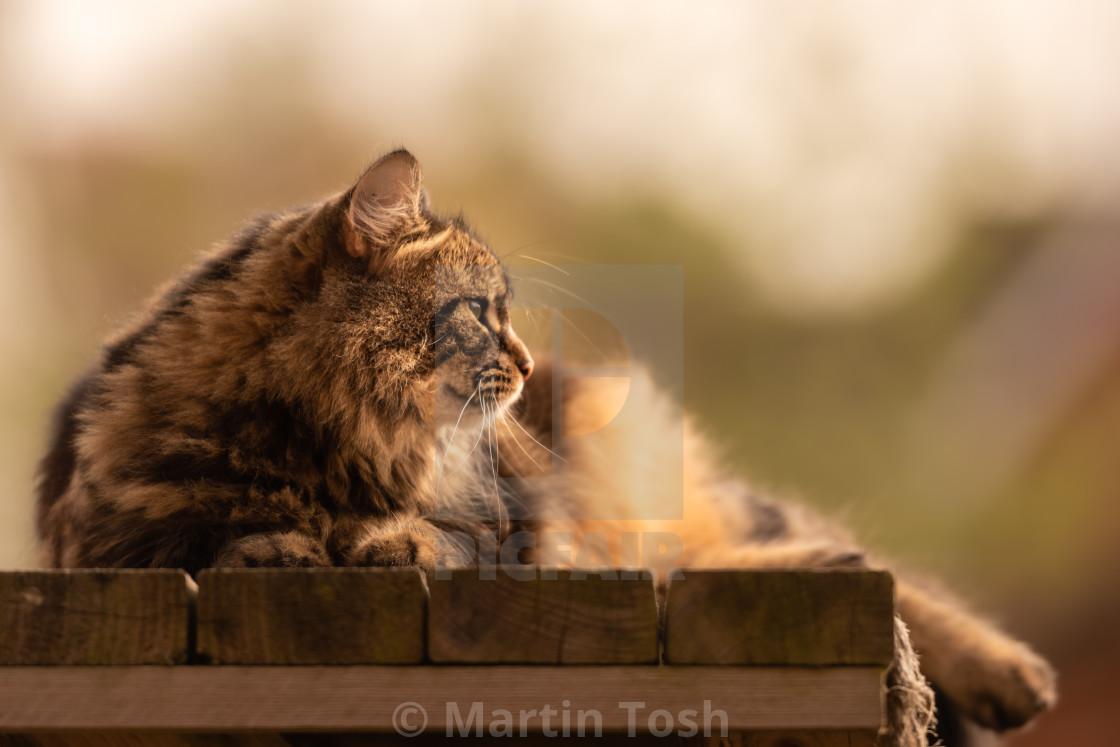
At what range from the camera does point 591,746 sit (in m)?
1.14

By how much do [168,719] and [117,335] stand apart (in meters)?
1.02

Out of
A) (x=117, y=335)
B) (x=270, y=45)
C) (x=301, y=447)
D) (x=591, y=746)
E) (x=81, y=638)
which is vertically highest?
(x=270, y=45)

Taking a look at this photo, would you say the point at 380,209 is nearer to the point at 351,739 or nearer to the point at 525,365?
the point at 525,365

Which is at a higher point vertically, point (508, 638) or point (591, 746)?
point (508, 638)

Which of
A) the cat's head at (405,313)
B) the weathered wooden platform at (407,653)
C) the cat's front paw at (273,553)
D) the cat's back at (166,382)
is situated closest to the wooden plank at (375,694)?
the weathered wooden platform at (407,653)

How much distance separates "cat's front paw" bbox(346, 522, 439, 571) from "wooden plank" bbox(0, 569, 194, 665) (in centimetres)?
36

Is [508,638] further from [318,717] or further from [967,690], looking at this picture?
[967,690]

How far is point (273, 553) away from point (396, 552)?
179 mm

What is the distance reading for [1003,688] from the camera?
191 centimetres

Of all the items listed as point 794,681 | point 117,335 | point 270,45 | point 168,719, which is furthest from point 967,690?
point 270,45

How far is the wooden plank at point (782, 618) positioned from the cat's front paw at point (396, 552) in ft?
1.49

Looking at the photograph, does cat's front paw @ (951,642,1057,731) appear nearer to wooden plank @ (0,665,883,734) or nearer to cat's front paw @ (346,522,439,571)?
wooden plank @ (0,665,883,734)

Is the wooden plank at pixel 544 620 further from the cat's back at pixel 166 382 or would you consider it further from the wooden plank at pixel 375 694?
the cat's back at pixel 166 382

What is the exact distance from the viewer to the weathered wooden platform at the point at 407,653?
1.04 meters
